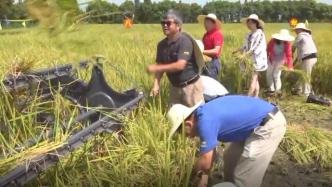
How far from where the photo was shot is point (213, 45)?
6387 millimetres

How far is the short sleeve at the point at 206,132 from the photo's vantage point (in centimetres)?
312

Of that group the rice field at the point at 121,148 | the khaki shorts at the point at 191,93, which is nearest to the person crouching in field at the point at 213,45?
the rice field at the point at 121,148

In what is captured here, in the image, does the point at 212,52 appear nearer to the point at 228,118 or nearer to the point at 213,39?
the point at 213,39

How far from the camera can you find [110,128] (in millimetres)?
4301

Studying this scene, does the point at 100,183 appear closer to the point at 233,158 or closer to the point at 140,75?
the point at 233,158

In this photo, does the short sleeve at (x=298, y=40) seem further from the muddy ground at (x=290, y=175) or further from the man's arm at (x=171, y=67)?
the man's arm at (x=171, y=67)

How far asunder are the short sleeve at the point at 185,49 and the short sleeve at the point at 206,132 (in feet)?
5.48

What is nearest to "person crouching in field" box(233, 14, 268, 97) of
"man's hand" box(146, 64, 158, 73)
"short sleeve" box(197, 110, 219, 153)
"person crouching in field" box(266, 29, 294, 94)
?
"person crouching in field" box(266, 29, 294, 94)

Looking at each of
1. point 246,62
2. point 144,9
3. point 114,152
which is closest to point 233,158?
point 114,152

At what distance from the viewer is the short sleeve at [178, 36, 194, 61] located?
15.6 ft

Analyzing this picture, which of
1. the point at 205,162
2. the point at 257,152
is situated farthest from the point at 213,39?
the point at 205,162

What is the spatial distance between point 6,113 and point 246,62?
4.26 m

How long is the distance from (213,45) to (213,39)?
76 millimetres

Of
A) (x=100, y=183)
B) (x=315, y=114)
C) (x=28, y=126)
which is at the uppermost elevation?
(x=28, y=126)
